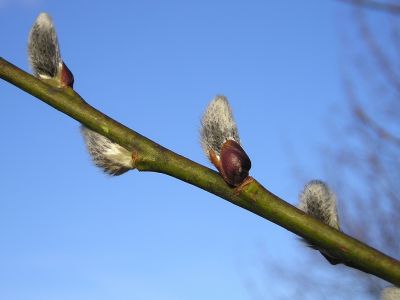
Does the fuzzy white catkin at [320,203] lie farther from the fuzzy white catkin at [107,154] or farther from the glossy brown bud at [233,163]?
the fuzzy white catkin at [107,154]

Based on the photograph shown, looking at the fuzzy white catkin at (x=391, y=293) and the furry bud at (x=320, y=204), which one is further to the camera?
the furry bud at (x=320, y=204)

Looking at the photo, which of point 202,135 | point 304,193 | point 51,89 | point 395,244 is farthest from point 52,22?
point 395,244

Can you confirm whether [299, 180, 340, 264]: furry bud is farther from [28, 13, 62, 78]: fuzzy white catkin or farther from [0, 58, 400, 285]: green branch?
[28, 13, 62, 78]: fuzzy white catkin

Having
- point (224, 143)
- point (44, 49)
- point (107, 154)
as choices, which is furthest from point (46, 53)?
point (224, 143)

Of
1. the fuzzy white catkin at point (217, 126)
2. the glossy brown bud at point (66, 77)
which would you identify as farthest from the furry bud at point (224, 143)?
the glossy brown bud at point (66, 77)

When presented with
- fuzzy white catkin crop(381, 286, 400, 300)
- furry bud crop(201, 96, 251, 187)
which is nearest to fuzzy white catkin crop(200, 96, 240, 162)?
furry bud crop(201, 96, 251, 187)
